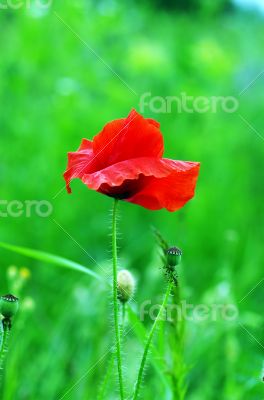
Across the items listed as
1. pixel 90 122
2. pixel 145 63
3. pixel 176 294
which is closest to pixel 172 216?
pixel 90 122

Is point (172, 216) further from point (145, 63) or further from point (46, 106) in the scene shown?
point (145, 63)

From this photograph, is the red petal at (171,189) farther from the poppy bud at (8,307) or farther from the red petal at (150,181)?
the poppy bud at (8,307)

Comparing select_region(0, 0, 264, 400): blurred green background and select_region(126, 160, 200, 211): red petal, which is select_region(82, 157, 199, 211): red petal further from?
select_region(0, 0, 264, 400): blurred green background

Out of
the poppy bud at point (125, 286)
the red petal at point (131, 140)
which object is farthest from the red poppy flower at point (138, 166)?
the poppy bud at point (125, 286)

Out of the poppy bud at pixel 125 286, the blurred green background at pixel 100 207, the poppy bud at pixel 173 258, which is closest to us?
the poppy bud at pixel 173 258

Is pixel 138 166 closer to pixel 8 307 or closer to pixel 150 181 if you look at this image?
pixel 150 181

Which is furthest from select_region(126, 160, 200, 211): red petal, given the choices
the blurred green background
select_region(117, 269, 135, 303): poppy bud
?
the blurred green background
